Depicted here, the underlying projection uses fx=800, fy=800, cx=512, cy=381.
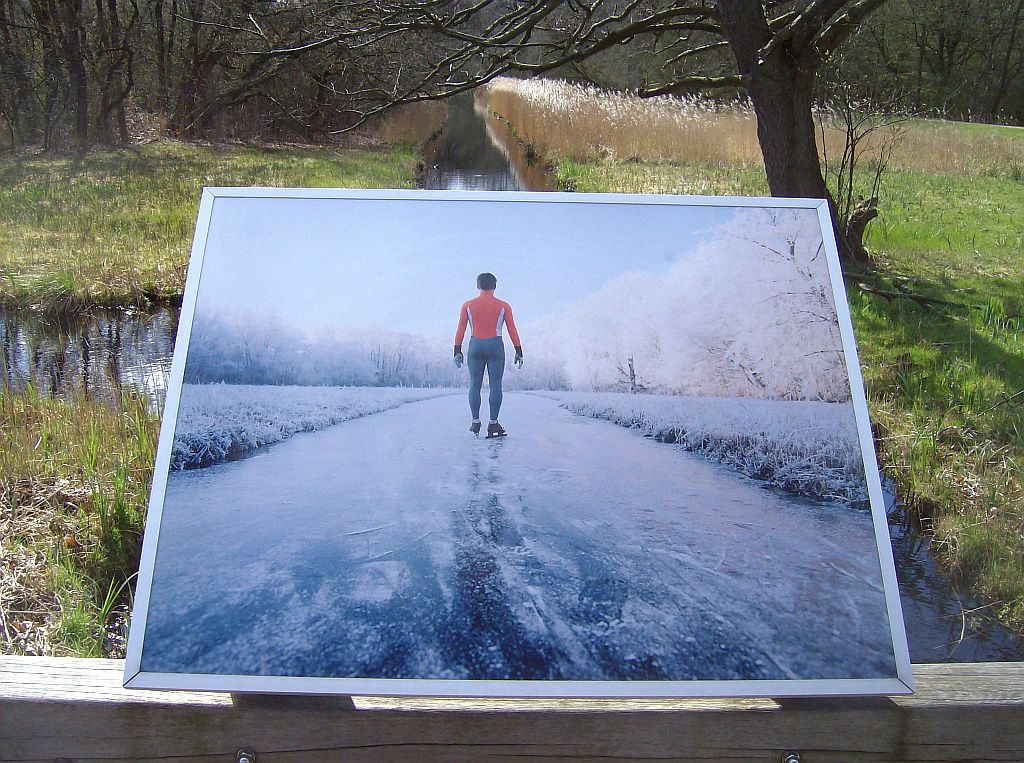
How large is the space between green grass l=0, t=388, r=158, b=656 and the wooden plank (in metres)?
0.86

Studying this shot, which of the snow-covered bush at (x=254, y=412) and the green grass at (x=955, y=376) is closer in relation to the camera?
the snow-covered bush at (x=254, y=412)

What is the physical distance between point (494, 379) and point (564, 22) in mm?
6013

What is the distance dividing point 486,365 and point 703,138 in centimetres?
1102

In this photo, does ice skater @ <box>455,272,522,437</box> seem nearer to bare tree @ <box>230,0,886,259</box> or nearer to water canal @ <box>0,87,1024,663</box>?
water canal @ <box>0,87,1024,663</box>

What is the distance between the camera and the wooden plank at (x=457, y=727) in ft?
4.52

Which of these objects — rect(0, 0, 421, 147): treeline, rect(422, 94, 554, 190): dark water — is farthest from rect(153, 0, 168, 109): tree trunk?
rect(422, 94, 554, 190): dark water

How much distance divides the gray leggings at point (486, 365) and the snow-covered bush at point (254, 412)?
0.19 ft

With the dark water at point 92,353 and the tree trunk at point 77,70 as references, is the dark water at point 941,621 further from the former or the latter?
the tree trunk at point 77,70

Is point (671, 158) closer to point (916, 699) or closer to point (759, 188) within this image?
point (759, 188)

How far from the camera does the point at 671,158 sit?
11633mm

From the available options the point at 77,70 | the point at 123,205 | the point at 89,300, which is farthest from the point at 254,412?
the point at 77,70

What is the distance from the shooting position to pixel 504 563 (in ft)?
4.71

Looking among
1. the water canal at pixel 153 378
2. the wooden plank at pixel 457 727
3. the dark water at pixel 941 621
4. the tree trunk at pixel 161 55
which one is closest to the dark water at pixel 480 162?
the water canal at pixel 153 378

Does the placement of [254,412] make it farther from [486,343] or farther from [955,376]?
[955,376]
